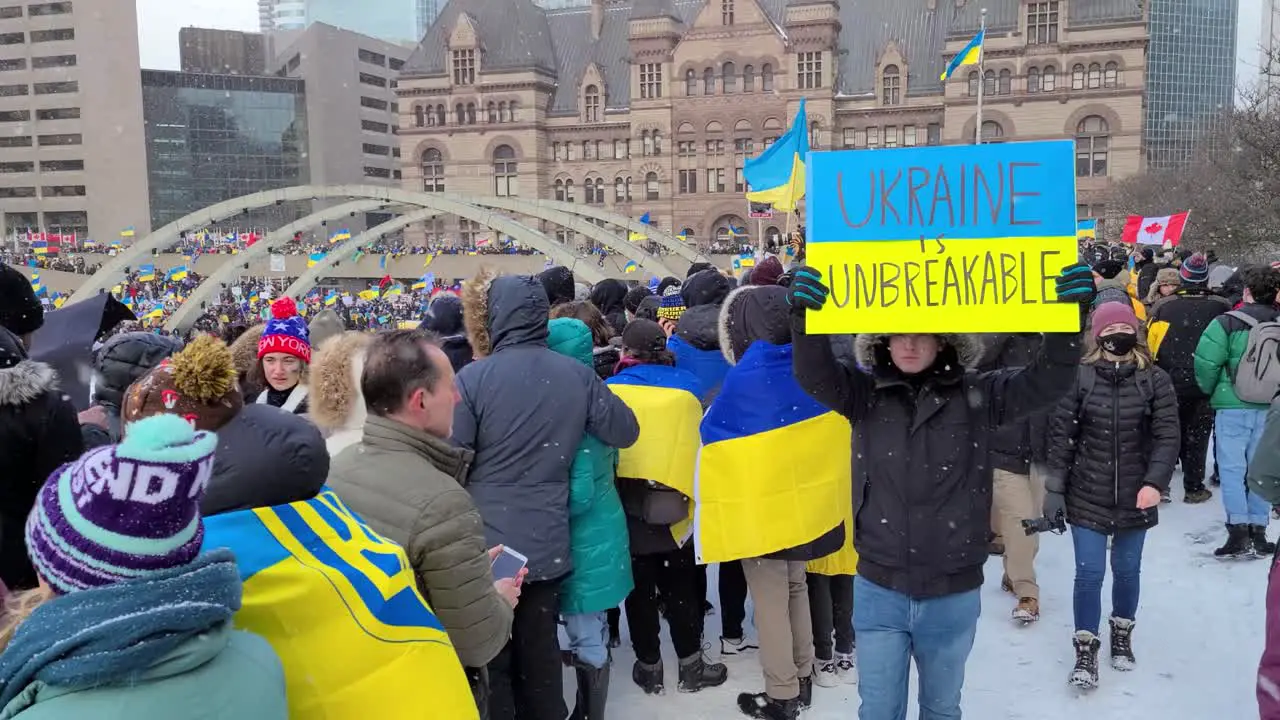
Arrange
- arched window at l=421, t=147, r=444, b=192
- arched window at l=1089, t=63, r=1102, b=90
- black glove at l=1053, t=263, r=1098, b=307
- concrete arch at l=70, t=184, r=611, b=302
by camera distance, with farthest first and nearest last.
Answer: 1. arched window at l=421, t=147, r=444, b=192
2. arched window at l=1089, t=63, r=1102, b=90
3. concrete arch at l=70, t=184, r=611, b=302
4. black glove at l=1053, t=263, r=1098, b=307

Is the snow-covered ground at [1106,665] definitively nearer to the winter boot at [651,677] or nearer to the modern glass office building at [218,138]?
the winter boot at [651,677]

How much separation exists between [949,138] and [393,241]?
115ft

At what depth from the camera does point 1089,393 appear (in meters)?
4.74

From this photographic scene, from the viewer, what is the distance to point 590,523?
4211mm

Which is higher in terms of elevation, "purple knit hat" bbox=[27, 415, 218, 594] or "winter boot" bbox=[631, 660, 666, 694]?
"purple knit hat" bbox=[27, 415, 218, 594]

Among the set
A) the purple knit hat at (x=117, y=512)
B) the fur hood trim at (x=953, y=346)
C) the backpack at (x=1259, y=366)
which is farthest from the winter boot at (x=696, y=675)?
the backpack at (x=1259, y=366)

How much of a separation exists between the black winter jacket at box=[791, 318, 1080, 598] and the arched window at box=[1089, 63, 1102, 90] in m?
51.1

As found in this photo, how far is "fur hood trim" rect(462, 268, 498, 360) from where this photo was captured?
4.13m

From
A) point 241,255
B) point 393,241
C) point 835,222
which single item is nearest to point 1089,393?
point 835,222

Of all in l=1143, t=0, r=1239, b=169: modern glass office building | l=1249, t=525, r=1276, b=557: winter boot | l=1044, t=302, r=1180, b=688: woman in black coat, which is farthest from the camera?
l=1143, t=0, r=1239, b=169: modern glass office building

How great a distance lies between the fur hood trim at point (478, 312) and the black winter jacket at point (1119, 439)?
9.28 ft

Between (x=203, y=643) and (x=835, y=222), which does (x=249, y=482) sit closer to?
(x=203, y=643)

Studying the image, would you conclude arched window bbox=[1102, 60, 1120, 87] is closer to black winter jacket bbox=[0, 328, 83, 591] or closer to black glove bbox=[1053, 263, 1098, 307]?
black glove bbox=[1053, 263, 1098, 307]

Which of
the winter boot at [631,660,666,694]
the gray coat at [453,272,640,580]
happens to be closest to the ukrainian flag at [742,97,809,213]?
the winter boot at [631,660,666,694]
